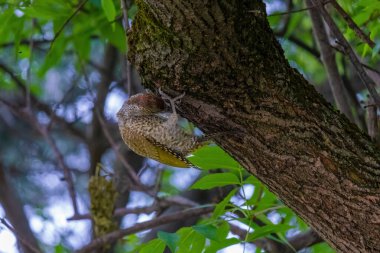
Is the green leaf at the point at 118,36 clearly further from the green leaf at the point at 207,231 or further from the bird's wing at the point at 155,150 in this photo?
the green leaf at the point at 207,231

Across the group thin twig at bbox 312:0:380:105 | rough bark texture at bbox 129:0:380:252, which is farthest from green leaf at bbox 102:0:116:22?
thin twig at bbox 312:0:380:105

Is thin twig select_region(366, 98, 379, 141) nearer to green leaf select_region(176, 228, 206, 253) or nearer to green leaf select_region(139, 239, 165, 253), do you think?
green leaf select_region(176, 228, 206, 253)

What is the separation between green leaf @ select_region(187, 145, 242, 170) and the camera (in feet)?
6.42

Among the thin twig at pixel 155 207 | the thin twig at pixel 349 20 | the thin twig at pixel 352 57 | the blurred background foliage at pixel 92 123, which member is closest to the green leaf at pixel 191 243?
the blurred background foliage at pixel 92 123

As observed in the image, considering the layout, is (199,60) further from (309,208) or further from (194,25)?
(309,208)

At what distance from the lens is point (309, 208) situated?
1.78 m

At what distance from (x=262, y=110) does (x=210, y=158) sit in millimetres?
366

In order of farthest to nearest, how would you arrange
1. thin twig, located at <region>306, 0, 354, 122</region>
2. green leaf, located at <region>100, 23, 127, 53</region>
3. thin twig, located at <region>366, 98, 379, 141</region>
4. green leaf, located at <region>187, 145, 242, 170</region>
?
1. green leaf, located at <region>100, 23, 127, 53</region>
2. thin twig, located at <region>306, 0, 354, 122</region>
3. thin twig, located at <region>366, 98, 379, 141</region>
4. green leaf, located at <region>187, 145, 242, 170</region>

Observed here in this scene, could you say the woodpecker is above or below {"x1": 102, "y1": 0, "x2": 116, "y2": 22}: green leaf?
below

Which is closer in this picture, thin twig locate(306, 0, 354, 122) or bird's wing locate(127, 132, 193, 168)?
bird's wing locate(127, 132, 193, 168)

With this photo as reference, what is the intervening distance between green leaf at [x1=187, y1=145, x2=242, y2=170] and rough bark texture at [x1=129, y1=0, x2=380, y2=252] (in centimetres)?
20

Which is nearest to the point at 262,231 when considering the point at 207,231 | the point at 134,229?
the point at 207,231

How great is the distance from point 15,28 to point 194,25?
155 centimetres

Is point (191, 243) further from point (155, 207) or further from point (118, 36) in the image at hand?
point (118, 36)
